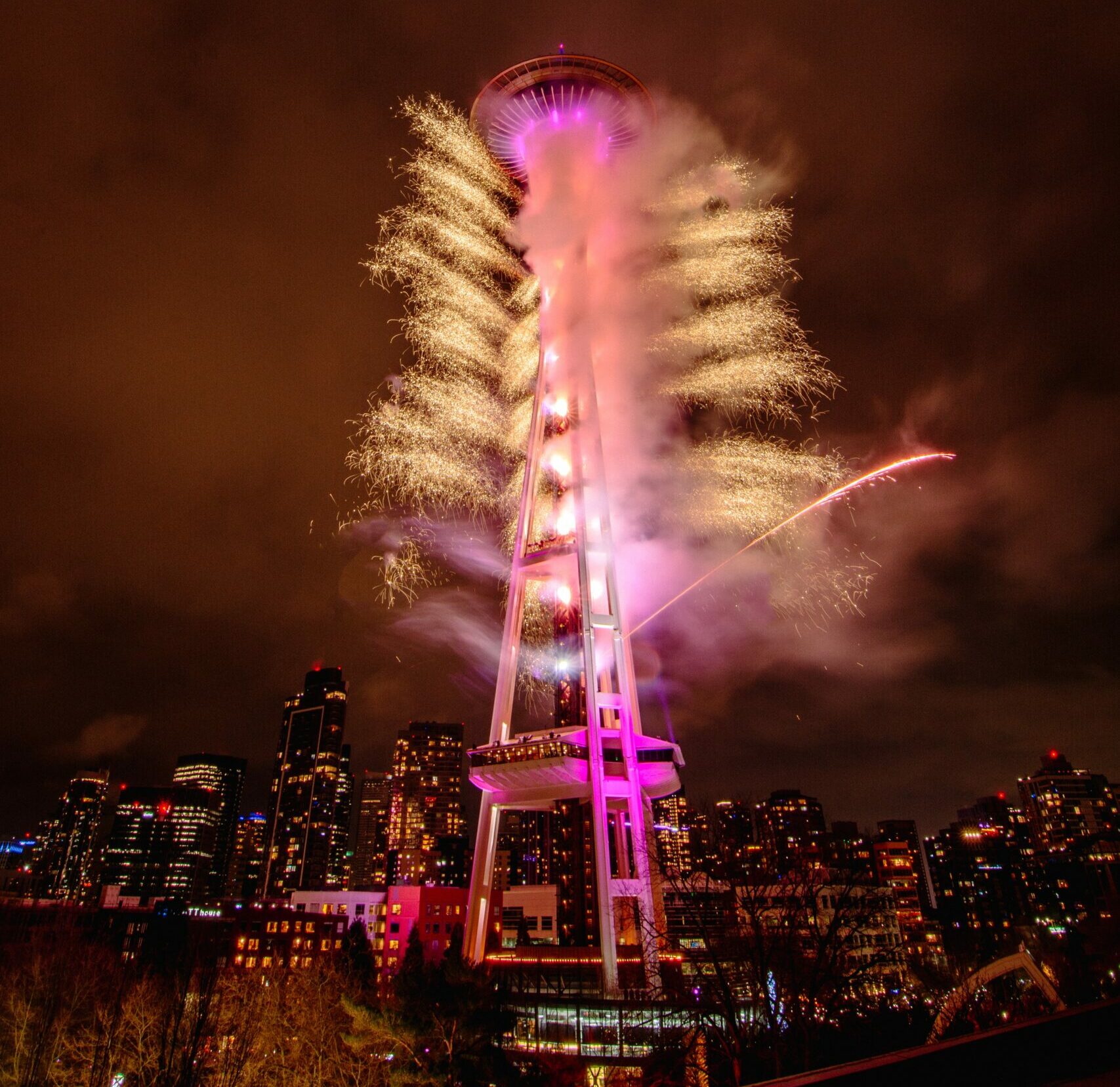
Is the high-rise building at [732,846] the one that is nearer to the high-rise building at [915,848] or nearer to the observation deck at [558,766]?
the observation deck at [558,766]

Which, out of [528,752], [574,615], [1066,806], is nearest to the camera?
[528,752]

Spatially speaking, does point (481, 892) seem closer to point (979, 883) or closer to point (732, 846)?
point (732, 846)

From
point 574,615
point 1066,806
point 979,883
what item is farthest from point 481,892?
point 1066,806

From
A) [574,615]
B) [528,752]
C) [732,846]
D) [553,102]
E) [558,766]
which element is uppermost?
[553,102]

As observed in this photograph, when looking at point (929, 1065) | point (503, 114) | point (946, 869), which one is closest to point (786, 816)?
point (946, 869)

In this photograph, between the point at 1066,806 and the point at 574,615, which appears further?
the point at 1066,806

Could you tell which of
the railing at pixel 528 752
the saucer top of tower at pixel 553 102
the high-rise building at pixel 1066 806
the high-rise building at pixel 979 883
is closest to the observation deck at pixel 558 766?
the railing at pixel 528 752

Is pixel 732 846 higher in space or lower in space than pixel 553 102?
lower
